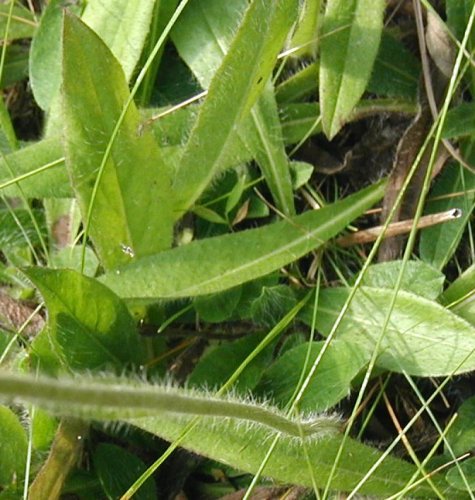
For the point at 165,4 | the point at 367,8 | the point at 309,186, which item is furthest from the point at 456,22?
the point at 165,4

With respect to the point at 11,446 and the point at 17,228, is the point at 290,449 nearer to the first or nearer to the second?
the point at 11,446

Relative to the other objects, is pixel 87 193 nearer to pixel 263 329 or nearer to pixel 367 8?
pixel 263 329

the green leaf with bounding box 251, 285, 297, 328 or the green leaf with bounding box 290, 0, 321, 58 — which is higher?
the green leaf with bounding box 290, 0, 321, 58

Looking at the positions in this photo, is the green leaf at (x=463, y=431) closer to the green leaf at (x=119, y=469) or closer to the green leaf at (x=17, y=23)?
the green leaf at (x=119, y=469)

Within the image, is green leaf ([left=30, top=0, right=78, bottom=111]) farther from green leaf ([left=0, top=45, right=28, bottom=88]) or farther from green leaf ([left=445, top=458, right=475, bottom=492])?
green leaf ([left=445, top=458, right=475, bottom=492])

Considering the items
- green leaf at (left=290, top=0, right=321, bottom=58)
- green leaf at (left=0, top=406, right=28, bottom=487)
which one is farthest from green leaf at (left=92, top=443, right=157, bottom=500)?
green leaf at (left=290, top=0, right=321, bottom=58)

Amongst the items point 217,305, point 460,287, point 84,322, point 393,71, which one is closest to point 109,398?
point 84,322
